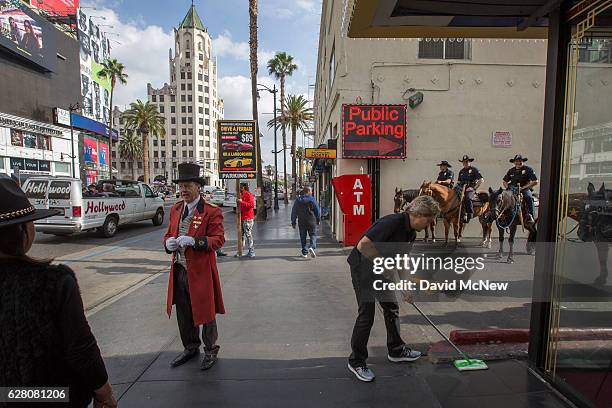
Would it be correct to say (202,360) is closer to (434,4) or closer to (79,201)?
(434,4)

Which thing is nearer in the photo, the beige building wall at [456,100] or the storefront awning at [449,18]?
the storefront awning at [449,18]

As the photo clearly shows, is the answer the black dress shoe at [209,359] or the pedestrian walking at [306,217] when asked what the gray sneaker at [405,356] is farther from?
the pedestrian walking at [306,217]

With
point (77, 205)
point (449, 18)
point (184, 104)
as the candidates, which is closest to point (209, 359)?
point (449, 18)

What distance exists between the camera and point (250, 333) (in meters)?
4.30

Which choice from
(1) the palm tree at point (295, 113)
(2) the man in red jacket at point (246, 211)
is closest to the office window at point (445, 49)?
(2) the man in red jacket at point (246, 211)

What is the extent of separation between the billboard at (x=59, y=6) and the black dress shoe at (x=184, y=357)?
62934 millimetres

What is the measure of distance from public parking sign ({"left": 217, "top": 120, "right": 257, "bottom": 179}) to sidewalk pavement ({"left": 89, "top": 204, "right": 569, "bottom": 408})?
388cm

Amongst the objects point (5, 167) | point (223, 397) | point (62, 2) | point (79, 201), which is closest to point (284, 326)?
point (223, 397)

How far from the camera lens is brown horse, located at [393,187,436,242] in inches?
383

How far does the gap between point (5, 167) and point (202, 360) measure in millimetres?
42539

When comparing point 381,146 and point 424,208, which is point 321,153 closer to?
point 381,146

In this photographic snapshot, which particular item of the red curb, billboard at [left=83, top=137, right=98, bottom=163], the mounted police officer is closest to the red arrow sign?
the mounted police officer

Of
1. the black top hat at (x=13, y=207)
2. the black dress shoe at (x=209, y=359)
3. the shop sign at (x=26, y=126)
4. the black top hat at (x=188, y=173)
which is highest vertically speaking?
the shop sign at (x=26, y=126)

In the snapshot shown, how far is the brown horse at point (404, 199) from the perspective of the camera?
383 inches
